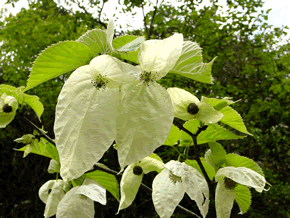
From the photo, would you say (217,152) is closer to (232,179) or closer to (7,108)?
(232,179)

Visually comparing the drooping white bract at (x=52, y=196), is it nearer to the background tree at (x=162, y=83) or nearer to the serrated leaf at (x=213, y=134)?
the serrated leaf at (x=213, y=134)

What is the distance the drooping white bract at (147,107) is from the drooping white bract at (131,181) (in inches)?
6.1

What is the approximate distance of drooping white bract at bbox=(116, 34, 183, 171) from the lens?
137 millimetres

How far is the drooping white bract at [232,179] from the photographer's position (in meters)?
0.24

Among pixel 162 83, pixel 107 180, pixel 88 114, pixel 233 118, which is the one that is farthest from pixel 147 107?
pixel 162 83

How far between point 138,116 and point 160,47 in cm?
5

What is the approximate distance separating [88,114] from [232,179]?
0.18 meters

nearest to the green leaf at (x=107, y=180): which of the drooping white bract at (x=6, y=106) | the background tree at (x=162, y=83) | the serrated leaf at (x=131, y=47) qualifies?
the drooping white bract at (x=6, y=106)

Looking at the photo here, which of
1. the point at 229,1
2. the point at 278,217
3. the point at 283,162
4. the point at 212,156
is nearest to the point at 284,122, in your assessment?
the point at 283,162

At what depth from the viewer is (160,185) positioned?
237 millimetres

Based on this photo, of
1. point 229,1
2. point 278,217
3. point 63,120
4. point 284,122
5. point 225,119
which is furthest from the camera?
point 284,122

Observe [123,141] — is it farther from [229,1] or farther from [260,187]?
[229,1]

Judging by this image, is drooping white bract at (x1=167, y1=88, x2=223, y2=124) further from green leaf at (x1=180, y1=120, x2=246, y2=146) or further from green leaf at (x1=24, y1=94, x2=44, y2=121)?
green leaf at (x1=24, y1=94, x2=44, y2=121)

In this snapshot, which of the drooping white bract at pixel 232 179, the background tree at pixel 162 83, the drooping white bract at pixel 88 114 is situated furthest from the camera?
the background tree at pixel 162 83
